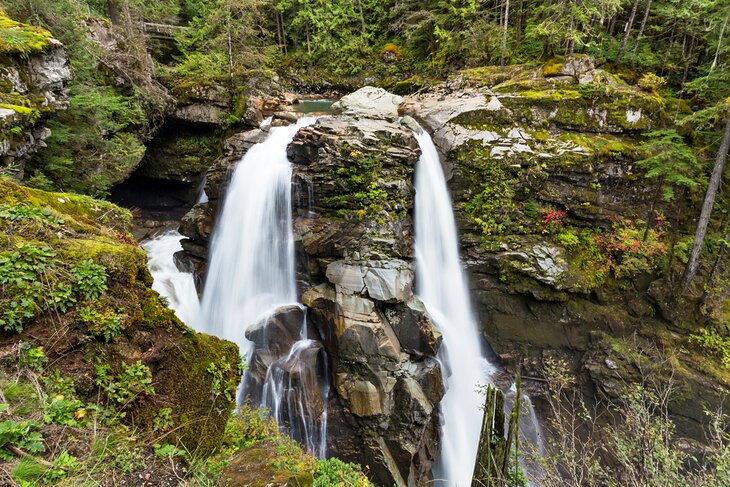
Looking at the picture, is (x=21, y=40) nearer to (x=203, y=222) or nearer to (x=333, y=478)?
(x=203, y=222)

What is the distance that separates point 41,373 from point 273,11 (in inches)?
1216

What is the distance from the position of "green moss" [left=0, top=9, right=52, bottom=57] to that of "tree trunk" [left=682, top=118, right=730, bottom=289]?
56.8 feet

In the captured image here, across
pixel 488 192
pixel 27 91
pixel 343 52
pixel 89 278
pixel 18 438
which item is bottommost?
pixel 488 192

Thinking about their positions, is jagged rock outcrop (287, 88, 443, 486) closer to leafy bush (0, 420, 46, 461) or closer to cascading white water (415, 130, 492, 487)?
cascading white water (415, 130, 492, 487)

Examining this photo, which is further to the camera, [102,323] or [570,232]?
[570,232]

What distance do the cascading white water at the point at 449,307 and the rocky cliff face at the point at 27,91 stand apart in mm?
9582

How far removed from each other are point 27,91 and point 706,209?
17546 millimetres

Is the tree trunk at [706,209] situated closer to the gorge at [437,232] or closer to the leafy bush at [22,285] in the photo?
the gorge at [437,232]

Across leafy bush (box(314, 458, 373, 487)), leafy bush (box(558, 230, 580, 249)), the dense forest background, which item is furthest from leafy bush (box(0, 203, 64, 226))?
leafy bush (box(558, 230, 580, 249))

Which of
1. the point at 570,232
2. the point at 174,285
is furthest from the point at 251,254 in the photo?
the point at 570,232

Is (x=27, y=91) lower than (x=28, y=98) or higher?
higher

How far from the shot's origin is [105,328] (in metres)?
2.99

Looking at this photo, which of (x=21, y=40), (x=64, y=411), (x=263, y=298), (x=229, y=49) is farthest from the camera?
(x=229, y=49)

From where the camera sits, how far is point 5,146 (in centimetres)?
583
